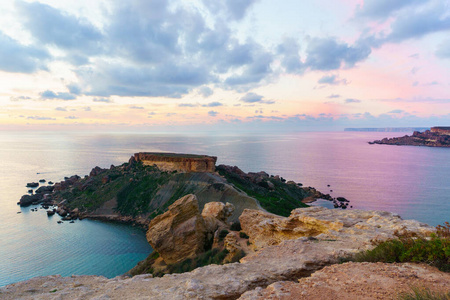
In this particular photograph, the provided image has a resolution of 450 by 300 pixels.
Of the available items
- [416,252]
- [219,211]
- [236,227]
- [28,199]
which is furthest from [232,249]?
[28,199]

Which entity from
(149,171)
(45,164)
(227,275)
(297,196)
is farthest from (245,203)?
(45,164)

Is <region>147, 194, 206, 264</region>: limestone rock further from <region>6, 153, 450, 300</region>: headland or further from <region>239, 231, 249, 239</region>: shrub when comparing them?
<region>239, 231, 249, 239</region>: shrub

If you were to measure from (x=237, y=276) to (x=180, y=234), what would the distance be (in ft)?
47.6

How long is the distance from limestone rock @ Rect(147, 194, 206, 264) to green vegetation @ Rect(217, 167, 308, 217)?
26389mm

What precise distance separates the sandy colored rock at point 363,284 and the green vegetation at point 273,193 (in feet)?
131

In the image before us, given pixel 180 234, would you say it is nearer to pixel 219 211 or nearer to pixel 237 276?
pixel 219 211

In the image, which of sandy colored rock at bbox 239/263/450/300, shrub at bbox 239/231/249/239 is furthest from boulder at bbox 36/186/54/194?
sandy colored rock at bbox 239/263/450/300

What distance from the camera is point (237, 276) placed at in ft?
28.5

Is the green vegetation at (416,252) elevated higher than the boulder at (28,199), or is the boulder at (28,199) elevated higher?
the green vegetation at (416,252)

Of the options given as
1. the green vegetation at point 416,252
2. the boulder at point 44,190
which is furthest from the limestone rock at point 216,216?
the boulder at point 44,190

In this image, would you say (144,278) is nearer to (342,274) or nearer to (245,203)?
(342,274)

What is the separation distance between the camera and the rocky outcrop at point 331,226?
11563 mm

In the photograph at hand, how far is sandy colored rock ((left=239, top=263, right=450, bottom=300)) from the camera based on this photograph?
6090mm

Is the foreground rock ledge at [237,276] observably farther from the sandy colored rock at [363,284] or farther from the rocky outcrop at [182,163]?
the rocky outcrop at [182,163]
